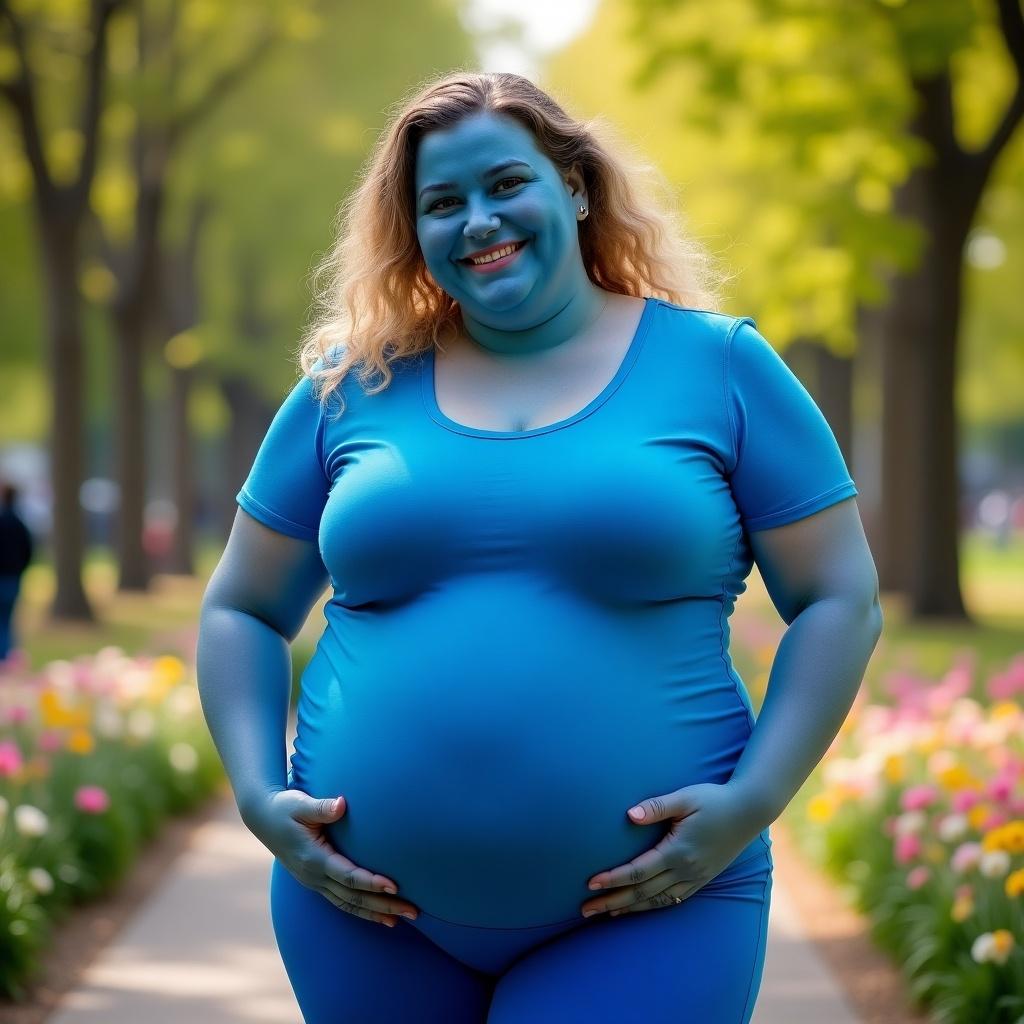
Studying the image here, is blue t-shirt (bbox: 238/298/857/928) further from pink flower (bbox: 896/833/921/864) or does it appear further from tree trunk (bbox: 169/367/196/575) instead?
tree trunk (bbox: 169/367/196/575)

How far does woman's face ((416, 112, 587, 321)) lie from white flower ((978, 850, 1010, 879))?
2.97m

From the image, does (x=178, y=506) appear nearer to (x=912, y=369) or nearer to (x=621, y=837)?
(x=912, y=369)

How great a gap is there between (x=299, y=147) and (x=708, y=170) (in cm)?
598

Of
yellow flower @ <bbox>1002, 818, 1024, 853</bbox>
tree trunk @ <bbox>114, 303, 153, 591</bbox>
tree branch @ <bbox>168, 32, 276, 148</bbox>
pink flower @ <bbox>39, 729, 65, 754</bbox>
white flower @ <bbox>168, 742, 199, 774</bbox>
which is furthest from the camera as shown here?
tree trunk @ <bbox>114, 303, 153, 591</bbox>

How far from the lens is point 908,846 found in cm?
535

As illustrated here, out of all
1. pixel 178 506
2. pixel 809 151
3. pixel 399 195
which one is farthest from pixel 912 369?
pixel 399 195

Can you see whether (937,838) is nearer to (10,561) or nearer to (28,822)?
(28,822)

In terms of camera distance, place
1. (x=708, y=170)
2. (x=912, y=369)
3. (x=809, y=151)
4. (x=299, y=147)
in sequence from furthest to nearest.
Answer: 1. (x=299, y=147)
2. (x=708, y=170)
3. (x=912, y=369)
4. (x=809, y=151)

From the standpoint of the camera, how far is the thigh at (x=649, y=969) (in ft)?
6.92

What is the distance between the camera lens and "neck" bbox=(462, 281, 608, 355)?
2.35m

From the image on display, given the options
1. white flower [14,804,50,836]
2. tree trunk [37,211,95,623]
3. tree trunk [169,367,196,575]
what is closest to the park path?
white flower [14,804,50,836]

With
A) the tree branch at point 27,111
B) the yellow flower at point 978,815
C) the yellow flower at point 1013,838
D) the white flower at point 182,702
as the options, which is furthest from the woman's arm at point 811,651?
the tree branch at point 27,111

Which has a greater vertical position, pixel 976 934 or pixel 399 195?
pixel 399 195

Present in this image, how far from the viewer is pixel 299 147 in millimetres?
23516
